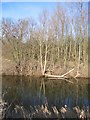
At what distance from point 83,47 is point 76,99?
37.4 ft

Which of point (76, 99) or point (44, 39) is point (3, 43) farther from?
point (76, 99)

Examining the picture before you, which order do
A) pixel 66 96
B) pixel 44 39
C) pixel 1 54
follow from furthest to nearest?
pixel 1 54
pixel 44 39
pixel 66 96

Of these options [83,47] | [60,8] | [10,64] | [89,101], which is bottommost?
[89,101]

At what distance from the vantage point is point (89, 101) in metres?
11.8

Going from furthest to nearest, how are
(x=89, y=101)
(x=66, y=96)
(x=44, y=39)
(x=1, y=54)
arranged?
(x=1, y=54) < (x=44, y=39) < (x=66, y=96) < (x=89, y=101)

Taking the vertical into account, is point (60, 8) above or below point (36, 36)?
above

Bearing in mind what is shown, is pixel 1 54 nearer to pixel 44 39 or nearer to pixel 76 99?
pixel 44 39

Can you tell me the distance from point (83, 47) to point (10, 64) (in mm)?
7659

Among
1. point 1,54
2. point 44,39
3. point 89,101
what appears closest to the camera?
point 89,101

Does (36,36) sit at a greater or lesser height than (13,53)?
greater

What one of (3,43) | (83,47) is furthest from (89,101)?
(3,43)

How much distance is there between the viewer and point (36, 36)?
75.5 ft

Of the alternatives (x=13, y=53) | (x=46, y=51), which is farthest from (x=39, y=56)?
(x=13, y=53)

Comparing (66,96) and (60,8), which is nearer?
(66,96)
